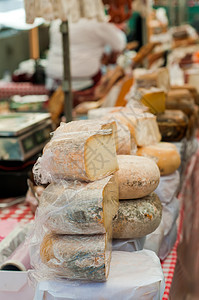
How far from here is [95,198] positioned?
101cm

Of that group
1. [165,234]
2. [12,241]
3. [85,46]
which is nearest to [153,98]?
[165,234]

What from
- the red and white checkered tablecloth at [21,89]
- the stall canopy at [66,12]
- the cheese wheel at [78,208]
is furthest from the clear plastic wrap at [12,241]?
the red and white checkered tablecloth at [21,89]

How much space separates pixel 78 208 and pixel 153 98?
102 cm

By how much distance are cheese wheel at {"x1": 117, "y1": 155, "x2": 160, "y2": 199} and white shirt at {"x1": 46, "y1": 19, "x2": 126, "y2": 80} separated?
3.37 m

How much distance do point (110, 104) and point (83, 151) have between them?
1364mm

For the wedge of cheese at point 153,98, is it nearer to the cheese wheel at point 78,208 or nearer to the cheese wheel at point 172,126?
the cheese wheel at point 172,126

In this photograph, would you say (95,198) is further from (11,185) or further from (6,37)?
(6,37)

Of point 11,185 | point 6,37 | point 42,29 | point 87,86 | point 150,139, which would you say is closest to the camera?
point 150,139

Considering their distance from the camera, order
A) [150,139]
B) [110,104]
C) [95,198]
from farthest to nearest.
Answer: [110,104] → [150,139] → [95,198]

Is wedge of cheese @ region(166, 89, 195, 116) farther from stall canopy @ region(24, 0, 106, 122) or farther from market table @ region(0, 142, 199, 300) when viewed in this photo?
stall canopy @ region(24, 0, 106, 122)

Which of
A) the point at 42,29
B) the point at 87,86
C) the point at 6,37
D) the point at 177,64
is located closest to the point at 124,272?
the point at 87,86

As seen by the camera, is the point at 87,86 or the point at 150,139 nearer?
the point at 150,139

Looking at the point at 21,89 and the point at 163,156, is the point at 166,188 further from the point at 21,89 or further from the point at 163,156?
the point at 21,89

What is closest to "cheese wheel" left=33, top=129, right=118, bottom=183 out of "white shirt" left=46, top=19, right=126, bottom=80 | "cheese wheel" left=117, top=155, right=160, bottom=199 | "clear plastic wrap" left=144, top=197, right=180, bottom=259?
"cheese wheel" left=117, top=155, right=160, bottom=199
